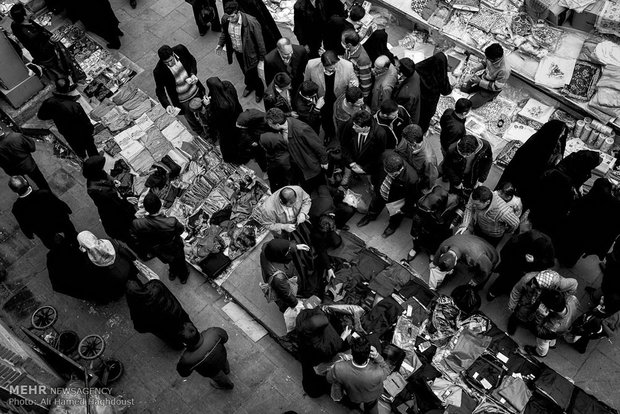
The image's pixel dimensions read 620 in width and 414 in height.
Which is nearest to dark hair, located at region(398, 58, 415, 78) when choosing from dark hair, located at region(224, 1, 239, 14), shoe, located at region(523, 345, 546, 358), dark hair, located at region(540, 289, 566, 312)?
dark hair, located at region(224, 1, 239, 14)

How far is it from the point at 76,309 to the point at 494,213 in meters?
6.45

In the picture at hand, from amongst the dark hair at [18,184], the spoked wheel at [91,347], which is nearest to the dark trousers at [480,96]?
the spoked wheel at [91,347]

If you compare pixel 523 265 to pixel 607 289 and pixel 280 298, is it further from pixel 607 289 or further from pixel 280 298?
pixel 280 298

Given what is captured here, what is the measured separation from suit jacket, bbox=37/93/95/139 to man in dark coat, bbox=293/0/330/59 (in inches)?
163

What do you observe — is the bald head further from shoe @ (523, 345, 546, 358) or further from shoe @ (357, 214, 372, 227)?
shoe @ (523, 345, 546, 358)

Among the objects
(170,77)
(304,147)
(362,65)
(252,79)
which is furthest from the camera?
(252,79)

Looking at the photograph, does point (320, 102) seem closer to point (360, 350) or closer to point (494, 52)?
point (494, 52)

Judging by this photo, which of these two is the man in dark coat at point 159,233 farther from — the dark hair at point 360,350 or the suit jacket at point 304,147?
the dark hair at point 360,350

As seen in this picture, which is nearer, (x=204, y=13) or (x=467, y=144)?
(x=467, y=144)

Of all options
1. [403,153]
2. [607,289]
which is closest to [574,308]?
A: [607,289]

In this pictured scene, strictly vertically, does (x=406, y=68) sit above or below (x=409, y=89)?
above

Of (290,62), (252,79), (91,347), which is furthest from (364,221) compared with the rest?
(91,347)

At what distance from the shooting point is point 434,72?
9359mm

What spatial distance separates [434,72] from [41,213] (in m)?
6.43
